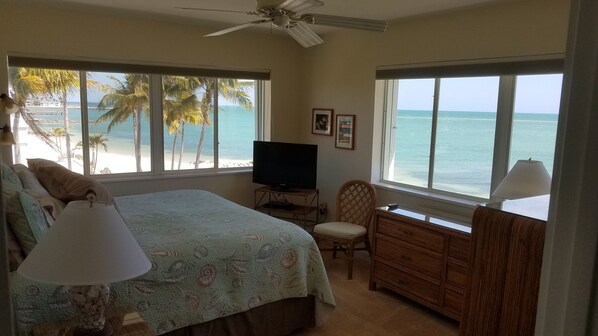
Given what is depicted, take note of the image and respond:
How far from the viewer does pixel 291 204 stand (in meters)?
5.14

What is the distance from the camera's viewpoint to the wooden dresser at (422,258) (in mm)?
3199

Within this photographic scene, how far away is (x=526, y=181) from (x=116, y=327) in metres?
2.47

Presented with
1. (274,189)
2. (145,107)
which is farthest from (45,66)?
(274,189)

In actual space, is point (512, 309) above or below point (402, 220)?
above

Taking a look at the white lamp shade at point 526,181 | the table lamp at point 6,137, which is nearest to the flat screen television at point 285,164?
the white lamp shade at point 526,181

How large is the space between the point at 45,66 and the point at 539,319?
4.42 metres

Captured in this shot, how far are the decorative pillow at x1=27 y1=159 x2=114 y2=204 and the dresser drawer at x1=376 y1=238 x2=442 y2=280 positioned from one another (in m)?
2.28

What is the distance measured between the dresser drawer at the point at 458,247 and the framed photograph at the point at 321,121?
2280 mm

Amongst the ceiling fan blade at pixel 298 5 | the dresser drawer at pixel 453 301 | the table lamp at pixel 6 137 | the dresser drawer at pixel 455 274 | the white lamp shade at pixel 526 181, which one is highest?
the ceiling fan blade at pixel 298 5

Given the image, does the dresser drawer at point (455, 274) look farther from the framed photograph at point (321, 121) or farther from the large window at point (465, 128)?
the framed photograph at point (321, 121)

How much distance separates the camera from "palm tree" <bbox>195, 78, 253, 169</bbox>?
4.97 metres

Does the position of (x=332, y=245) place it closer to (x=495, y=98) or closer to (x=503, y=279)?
(x=495, y=98)

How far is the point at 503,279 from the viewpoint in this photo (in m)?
0.94

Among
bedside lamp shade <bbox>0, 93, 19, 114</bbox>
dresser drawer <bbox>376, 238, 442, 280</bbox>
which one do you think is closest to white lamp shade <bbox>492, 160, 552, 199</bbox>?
dresser drawer <bbox>376, 238, 442, 280</bbox>
